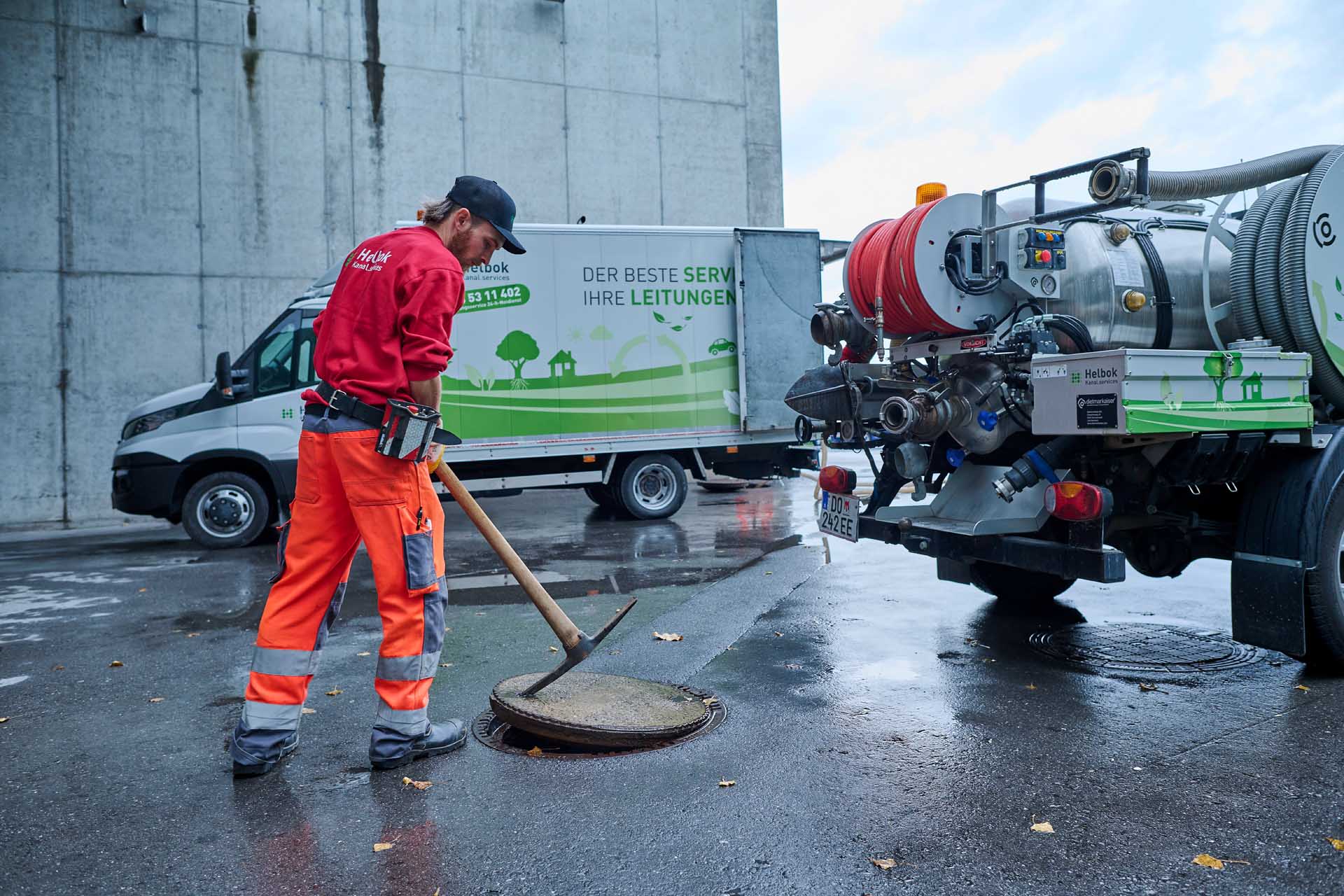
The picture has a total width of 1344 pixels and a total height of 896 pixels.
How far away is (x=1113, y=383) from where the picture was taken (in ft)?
14.0

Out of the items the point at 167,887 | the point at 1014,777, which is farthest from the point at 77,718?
the point at 1014,777

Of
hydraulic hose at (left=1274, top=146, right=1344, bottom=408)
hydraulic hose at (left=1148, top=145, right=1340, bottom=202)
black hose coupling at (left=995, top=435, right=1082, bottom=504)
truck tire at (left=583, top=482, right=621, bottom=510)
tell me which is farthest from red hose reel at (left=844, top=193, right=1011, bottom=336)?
truck tire at (left=583, top=482, right=621, bottom=510)

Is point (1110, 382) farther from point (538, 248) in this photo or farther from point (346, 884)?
point (538, 248)

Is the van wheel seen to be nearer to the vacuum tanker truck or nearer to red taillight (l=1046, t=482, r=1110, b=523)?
the vacuum tanker truck

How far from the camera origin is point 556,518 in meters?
13.0

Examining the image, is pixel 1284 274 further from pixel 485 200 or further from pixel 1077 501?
pixel 485 200

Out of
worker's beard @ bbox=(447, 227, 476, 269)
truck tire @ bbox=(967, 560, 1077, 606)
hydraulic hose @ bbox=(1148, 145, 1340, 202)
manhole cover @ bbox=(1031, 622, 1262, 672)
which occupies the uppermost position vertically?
hydraulic hose @ bbox=(1148, 145, 1340, 202)

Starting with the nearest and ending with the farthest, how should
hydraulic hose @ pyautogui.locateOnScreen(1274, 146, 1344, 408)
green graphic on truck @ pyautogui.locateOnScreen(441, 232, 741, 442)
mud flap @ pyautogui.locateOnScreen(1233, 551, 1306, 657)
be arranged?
mud flap @ pyautogui.locateOnScreen(1233, 551, 1306, 657) < hydraulic hose @ pyautogui.locateOnScreen(1274, 146, 1344, 408) < green graphic on truck @ pyautogui.locateOnScreen(441, 232, 741, 442)

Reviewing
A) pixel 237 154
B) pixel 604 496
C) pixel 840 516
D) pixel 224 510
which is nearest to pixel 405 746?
pixel 840 516

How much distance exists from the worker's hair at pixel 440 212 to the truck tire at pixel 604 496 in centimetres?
825

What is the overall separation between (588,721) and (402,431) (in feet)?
4.29

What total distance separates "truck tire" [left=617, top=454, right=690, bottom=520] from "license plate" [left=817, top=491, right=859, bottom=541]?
20.6 feet

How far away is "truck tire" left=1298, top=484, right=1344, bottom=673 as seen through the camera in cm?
454

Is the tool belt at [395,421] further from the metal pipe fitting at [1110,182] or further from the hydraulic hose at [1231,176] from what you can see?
the hydraulic hose at [1231,176]
